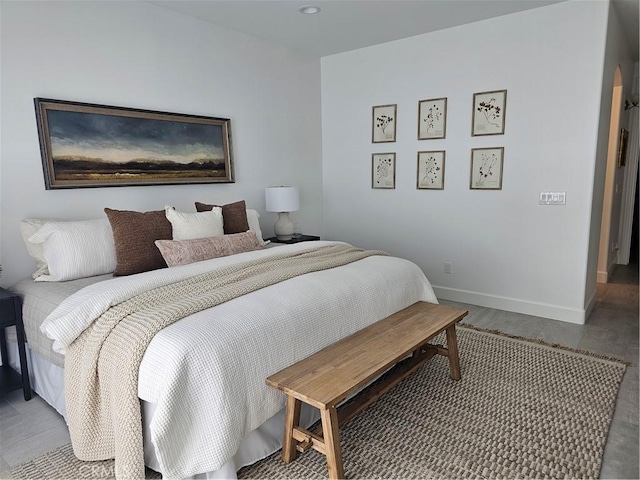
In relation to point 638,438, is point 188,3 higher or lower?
higher

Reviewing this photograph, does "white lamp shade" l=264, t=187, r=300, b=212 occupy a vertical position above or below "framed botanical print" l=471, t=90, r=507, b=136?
below

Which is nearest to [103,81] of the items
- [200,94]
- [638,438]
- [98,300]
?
[200,94]

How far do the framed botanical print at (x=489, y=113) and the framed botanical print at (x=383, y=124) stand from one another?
0.81 meters

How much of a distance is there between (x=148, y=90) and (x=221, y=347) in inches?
97.2

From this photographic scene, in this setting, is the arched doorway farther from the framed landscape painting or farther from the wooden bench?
the framed landscape painting

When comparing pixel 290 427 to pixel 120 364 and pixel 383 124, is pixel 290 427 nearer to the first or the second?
pixel 120 364

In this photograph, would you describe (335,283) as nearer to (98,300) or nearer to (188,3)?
(98,300)

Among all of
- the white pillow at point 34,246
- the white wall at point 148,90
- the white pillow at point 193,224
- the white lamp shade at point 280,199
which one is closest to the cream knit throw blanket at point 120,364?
the white pillow at point 193,224

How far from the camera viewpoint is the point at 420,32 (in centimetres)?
390

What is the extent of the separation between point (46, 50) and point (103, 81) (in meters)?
0.38

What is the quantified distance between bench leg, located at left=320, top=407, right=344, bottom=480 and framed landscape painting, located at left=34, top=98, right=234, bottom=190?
2.39 metres

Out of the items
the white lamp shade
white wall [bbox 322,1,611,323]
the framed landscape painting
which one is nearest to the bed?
the framed landscape painting

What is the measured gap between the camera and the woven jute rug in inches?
71.2

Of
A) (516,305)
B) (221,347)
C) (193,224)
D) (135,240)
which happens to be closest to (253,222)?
(193,224)
